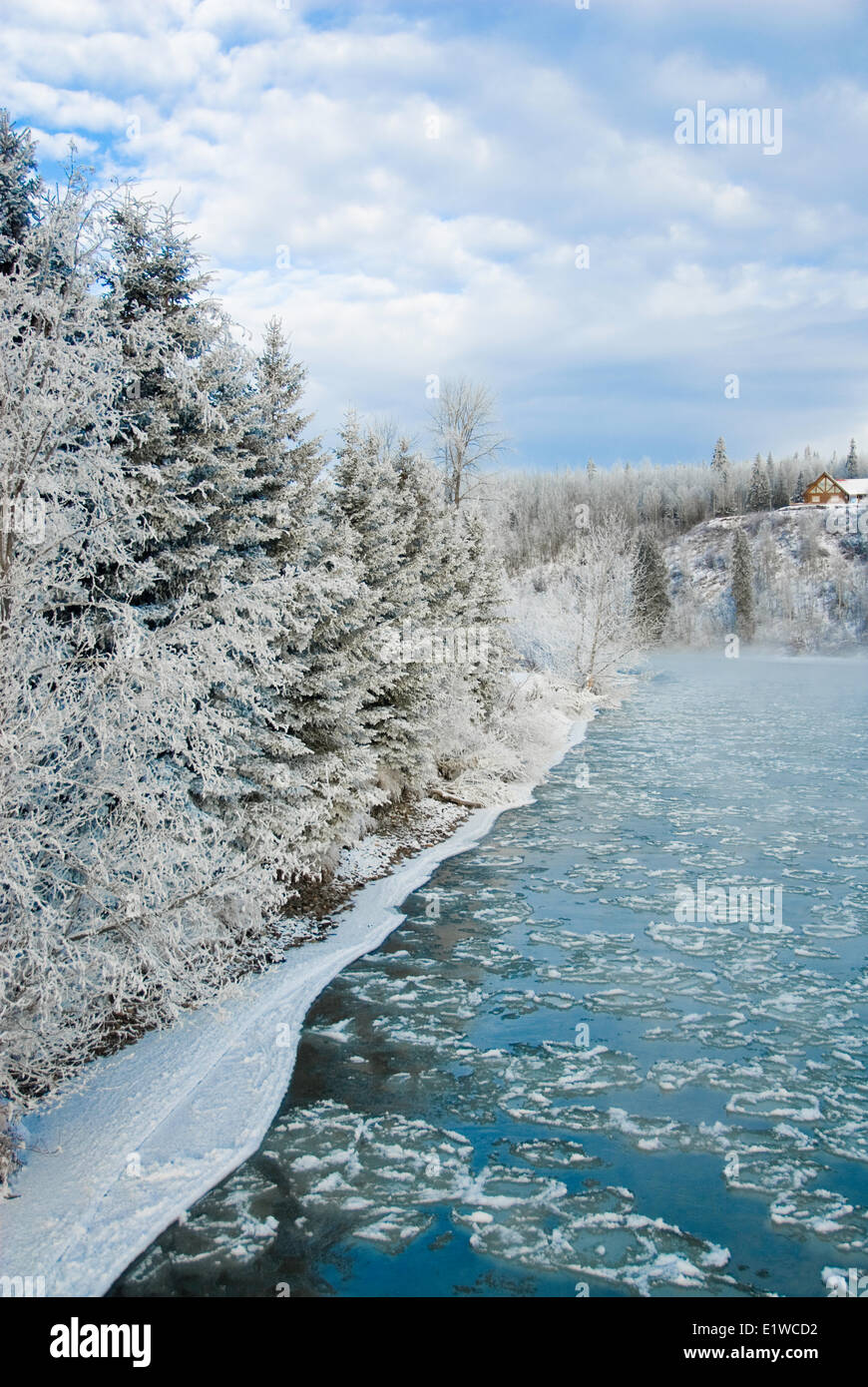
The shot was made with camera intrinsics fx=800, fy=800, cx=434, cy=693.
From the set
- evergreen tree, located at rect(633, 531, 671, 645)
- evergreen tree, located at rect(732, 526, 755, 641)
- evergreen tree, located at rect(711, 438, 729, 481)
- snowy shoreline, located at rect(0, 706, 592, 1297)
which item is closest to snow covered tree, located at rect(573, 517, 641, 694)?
evergreen tree, located at rect(633, 531, 671, 645)

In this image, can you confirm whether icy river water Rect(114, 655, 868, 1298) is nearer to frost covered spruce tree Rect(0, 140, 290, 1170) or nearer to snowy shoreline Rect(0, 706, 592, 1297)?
snowy shoreline Rect(0, 706, 592, 1297)

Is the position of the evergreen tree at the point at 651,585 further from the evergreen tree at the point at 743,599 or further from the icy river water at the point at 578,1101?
the icy river water at the point at 578,1101

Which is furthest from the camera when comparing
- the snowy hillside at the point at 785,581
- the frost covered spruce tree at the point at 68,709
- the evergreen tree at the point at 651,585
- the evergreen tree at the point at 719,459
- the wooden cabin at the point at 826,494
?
the evergreen tree at the point at 719,459

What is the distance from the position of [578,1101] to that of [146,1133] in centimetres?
456

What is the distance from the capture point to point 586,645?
4519 cm

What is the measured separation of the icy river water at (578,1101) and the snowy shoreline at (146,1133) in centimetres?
28

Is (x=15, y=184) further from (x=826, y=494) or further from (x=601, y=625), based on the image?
(x=826, y=494)

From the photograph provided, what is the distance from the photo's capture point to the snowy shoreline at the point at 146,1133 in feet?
21.8

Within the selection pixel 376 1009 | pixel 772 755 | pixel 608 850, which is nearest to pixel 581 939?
pixel 376 1009

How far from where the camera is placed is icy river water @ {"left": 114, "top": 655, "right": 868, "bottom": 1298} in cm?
662

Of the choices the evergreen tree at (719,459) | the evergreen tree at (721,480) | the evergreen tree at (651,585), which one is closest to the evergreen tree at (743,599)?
the evergreen tree at (651,585)

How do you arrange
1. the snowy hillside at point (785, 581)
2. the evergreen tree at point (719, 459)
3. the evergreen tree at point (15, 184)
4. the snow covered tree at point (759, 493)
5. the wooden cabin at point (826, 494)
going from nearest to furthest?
the evergreen tree at point (15, 184), the snowy hillside at point (785, 581), the wooden cabin at point (826, 494), the snow covered tree at point (759, 493), the evergreen tree at point (719, 459)

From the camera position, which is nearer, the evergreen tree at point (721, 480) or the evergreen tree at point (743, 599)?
the evergreen tree at point (743, 599)

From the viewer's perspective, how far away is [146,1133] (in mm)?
8148
